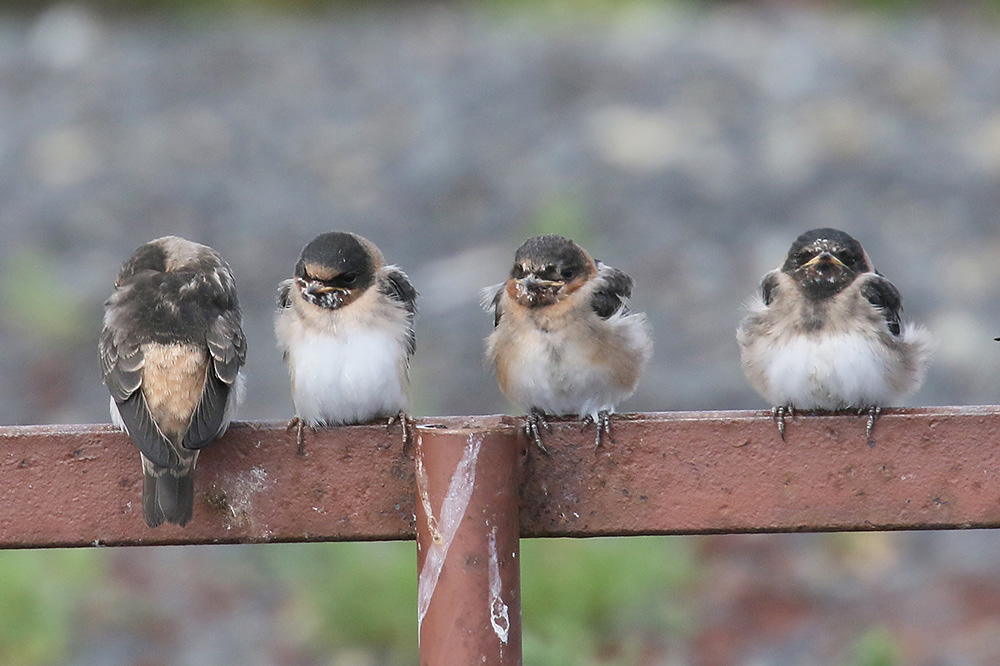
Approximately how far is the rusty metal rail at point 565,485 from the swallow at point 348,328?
119 centimetres

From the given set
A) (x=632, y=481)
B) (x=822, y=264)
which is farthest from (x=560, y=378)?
Result: (x=632, y=481)

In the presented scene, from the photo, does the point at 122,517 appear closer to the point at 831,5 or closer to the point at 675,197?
the point at 675,197

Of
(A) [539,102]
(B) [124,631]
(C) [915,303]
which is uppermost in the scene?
(A) [539,102]

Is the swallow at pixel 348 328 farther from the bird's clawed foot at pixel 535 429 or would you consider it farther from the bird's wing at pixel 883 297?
the bird's wing at pixel 883 297

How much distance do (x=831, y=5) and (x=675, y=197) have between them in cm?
419

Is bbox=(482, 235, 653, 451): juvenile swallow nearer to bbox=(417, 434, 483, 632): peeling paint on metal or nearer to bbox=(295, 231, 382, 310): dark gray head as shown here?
bbox=(295, 231, 382, 310): dark gray head

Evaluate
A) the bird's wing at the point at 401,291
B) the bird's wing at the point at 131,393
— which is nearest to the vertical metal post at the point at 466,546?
the bird's wing at the point at 131,393

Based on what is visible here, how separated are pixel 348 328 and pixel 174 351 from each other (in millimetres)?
846

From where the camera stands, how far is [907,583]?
22.1ft

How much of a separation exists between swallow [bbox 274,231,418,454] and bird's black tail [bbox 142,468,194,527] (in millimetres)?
1254

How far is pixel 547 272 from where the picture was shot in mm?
5027

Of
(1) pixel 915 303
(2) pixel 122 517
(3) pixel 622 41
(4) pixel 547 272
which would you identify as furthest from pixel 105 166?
(2) pixel 122 517

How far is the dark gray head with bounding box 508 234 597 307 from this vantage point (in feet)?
16.5

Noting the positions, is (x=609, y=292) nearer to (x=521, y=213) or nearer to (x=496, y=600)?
(x=496, y=600)
